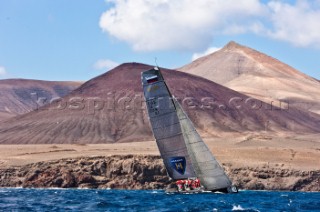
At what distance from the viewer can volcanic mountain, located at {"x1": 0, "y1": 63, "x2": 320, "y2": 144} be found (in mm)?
147500

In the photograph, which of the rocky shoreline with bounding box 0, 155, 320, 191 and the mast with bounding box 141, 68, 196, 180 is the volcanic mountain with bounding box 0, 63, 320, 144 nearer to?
the rocky shoreline with bounding box 0, 155, 320, 191

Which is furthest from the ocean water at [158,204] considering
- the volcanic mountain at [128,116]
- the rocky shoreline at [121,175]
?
the volcanic mountain at [128,116]

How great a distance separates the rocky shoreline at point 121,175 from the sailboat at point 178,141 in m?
21.5

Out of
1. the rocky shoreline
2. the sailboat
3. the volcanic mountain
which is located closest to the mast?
the sailboat

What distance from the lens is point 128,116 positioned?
159 m

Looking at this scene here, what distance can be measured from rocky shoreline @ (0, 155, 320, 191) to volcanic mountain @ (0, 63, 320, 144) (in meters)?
58.0

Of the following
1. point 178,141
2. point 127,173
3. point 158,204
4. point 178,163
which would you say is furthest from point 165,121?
point 127,173

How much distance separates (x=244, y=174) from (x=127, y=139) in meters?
60.6

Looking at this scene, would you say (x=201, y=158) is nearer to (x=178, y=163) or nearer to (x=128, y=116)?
(x=178, y=163)

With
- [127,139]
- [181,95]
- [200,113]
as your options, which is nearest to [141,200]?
[127,139]

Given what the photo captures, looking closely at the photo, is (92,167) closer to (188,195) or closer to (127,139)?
(188,195)

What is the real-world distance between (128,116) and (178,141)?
10273 cm

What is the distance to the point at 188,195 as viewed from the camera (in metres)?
58.1

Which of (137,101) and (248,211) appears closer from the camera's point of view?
(248,211)
